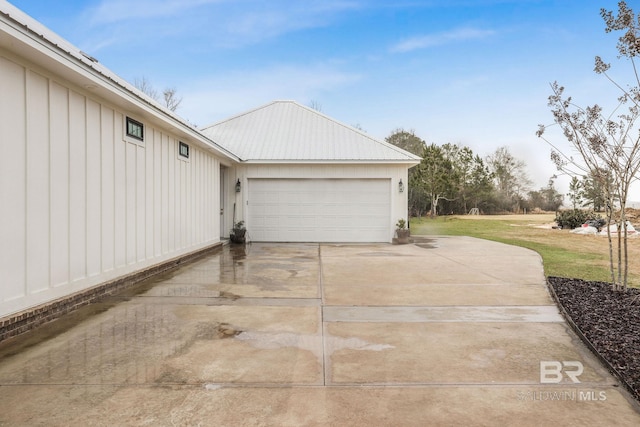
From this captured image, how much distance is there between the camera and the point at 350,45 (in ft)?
49.8

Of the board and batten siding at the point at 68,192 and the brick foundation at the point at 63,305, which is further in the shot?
the board and batten siding at the point at 68,192

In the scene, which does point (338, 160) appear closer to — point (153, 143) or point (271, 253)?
point (271, 253)

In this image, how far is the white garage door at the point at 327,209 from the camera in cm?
1173

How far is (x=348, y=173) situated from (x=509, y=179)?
3123 cm

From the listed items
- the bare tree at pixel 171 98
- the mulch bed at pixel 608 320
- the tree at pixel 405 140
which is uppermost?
the bare tree at pixel 171 98

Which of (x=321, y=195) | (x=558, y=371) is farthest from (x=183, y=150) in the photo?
(x=558, y=371)

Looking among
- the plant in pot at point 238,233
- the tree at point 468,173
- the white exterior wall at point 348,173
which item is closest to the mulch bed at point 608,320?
the white exterior wall at point 348,173

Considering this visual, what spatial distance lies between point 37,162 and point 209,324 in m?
2.49

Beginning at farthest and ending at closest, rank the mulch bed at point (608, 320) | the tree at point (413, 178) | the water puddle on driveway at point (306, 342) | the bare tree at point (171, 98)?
the tree at point (413, 178), the bare tree at point (171, 98), the water puddle on driveway at point (306, 342), the mulch bed at point (608, 320)

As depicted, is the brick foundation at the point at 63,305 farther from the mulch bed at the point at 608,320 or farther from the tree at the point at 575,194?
the tree at the point at 575,194

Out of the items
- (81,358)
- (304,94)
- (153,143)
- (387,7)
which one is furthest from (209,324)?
(304,94)

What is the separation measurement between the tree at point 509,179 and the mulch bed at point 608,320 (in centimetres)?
3257

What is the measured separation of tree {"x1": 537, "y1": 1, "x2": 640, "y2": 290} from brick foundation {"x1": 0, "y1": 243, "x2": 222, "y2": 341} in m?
6.36

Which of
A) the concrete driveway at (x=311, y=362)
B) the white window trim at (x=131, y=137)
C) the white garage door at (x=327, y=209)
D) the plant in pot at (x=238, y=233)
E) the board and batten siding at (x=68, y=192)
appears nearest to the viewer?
the concrete driveway at (x=311, y=362)
